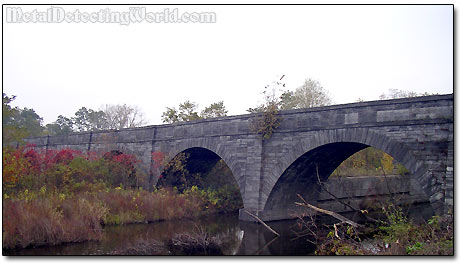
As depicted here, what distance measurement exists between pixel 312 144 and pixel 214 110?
1591cm

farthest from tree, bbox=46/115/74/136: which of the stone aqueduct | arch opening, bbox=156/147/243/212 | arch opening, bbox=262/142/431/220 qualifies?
arch opening, bbox=262/142/431/220

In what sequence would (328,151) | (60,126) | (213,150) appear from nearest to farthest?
(328,151) < (213,150) < (60,126)

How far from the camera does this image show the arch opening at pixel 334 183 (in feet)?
43.0

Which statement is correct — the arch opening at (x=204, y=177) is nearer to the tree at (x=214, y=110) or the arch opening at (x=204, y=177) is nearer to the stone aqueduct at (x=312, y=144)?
the stone aqueduct at (x=312, y=144)

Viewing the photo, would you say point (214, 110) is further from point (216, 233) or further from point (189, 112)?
point (216, 233)

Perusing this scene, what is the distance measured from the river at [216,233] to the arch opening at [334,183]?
917mm

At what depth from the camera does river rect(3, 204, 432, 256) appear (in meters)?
9.66

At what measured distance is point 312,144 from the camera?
39.5ft

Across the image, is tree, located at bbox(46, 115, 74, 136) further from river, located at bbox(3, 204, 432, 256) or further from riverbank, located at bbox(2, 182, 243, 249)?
river, located at bbox(3, 204, 432, 256)

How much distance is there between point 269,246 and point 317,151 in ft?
11.6

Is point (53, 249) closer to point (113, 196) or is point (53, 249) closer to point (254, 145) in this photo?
point (113, 196)

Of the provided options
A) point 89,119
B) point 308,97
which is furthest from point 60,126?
point 308,97

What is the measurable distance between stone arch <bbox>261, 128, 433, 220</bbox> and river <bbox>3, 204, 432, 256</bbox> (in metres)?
1.21

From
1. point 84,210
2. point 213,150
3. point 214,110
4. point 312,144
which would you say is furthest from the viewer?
point 214,110
